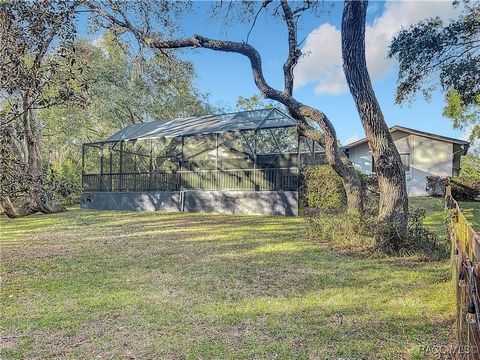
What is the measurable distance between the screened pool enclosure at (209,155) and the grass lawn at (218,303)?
6.51 meters

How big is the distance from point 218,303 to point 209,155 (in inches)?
449

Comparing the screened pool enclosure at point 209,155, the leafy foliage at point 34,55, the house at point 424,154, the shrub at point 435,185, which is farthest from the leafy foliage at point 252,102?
the leafy foliage at point 34,55

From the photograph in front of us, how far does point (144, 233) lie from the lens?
8945 millimetres

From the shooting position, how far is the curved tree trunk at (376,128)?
593 centimetres

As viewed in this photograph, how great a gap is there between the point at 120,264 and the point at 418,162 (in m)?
19.1

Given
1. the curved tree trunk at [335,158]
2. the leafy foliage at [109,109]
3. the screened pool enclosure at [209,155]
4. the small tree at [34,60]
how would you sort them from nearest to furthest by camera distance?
the small tree at [34,60] → the curved tree trunk at [335,158] → the screened pool enclosure at [209,155] → the leafy foliage at [109,109]

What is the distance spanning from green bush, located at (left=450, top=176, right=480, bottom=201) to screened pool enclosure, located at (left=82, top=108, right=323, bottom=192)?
23.4 ft

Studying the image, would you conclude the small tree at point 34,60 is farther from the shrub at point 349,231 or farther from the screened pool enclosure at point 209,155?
the screened pool enclosure at point 209,155

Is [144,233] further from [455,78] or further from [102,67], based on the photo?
[102,67]

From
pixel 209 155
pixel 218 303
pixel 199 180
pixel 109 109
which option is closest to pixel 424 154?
pixel 209 155

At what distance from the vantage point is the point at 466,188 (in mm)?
16188

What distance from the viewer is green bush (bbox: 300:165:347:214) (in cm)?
1062

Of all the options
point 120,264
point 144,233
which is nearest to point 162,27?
point 144,233

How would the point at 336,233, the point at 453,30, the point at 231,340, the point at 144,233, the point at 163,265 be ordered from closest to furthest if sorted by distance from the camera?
the point at 231,340 < the point at 163,265 < the point at 336,233 < the point at 144,233 < the point at 453,30
